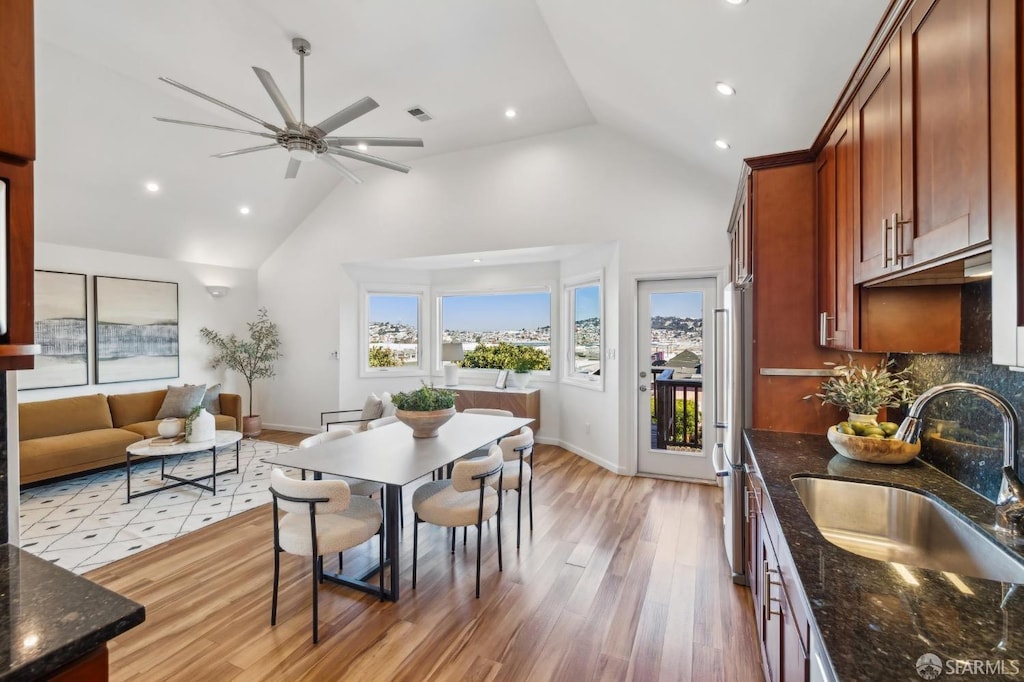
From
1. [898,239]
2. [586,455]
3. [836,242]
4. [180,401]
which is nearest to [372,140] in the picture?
[836,242]

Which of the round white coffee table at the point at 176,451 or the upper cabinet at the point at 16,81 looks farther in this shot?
the round white coffee table at the point at 176,451

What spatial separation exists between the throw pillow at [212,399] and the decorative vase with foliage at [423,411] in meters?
3.97

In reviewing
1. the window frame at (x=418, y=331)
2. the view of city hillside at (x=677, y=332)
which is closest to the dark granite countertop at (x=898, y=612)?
the view of city hillside at (x=677, y=332)

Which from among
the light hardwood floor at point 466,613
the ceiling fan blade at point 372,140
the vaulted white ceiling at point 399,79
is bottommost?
the light hardwood floor at point 466,613

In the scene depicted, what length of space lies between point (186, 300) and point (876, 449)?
24.3ft

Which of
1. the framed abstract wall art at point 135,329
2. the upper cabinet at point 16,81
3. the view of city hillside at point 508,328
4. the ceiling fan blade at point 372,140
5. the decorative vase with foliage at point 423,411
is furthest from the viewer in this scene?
the framed abstract wall art at point 135,329

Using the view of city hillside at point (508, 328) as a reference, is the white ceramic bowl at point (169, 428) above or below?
below

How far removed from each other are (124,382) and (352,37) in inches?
197

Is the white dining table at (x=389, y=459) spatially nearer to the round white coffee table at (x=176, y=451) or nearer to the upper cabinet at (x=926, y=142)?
the round white coffee table at (x=176, y=451)

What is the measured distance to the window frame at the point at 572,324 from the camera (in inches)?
204

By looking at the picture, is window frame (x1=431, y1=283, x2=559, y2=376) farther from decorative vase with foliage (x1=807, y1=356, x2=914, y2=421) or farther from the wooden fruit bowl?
the wooden fruit bowl

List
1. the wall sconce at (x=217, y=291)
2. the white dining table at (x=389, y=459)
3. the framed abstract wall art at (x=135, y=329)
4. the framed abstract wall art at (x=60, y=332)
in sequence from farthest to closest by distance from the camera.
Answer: the wall sconce at (x=217, y=291)
the framed abstract wall art at (x=135, y=329)
the framed abstract wall art at (x=60, y=332)
the white dining table at (x=389, y=459)

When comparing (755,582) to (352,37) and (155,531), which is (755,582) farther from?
(352,37)

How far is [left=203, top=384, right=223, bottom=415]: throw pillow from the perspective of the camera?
5.74 meters
